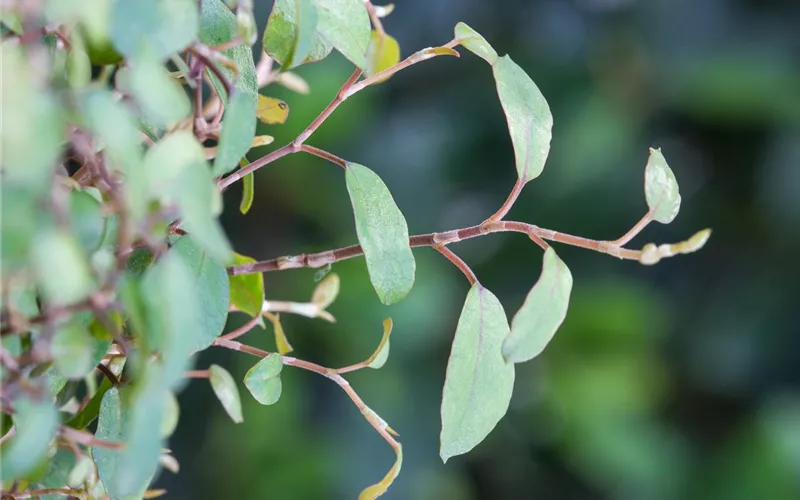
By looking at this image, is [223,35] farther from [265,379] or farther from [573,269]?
[573,269]

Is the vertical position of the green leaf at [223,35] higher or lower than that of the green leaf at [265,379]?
higher

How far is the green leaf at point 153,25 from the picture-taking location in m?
0.17

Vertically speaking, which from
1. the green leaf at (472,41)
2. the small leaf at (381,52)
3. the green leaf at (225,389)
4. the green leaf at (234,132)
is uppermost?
the green leaf at (234,132)

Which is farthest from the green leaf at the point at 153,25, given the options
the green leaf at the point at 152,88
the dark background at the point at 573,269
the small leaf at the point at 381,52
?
the dark background at the point at 573,269

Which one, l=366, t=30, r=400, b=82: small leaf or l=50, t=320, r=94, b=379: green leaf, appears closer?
l=50, t=320, r=94, b=379: green leaf

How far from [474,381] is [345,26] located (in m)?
0.10

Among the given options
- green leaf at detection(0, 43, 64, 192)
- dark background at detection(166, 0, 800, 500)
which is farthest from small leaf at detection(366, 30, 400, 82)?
dark background at detection(166, 0, 800, 500)

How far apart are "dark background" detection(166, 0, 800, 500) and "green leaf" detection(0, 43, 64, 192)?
2.65ft

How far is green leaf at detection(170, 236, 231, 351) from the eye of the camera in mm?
217

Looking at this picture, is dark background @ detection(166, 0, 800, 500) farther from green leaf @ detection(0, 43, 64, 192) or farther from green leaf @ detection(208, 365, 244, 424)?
green leaf @ detection(0, 43, 64, 192)

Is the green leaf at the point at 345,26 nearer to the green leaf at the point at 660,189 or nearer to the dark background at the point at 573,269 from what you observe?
the green leaf at the point at 660,189

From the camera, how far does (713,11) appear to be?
3.69 feet

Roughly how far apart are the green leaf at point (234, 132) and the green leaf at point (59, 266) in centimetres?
4

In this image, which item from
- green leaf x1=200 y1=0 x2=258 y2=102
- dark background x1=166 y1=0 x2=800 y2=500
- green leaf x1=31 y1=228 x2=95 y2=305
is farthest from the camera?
dark background x1=166 y1=0 x2=800 y2=500
